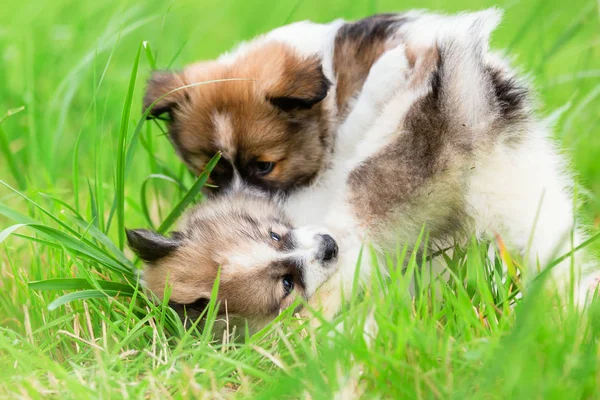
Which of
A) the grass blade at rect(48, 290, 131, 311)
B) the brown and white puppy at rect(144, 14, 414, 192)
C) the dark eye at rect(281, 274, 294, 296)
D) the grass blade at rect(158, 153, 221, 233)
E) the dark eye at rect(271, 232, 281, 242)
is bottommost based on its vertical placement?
the dark eye at rect(281, 274, 294, 296)

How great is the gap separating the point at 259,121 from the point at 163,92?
60 cm

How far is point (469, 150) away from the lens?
2414 mm

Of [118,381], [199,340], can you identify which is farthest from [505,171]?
[118,381]

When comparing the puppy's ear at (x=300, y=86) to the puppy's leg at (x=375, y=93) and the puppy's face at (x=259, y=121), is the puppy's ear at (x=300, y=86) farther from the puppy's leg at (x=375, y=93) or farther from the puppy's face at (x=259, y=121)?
the puppy's leg at (x=375, y=93)

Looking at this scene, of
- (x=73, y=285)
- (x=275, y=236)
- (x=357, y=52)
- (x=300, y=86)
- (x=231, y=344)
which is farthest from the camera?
(x=357, y=52)

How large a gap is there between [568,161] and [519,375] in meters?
1.45

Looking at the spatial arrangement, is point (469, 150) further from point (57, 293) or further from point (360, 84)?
point (57, 293)

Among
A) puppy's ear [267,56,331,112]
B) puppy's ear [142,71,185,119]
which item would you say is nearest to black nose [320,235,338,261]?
puppy's ear [267,56,331,112]

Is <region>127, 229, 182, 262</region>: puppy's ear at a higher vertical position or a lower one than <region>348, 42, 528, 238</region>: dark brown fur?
lower

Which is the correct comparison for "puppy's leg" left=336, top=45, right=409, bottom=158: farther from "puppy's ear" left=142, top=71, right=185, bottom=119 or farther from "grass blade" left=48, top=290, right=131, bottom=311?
"grass blade" left=48, top=290, right=131, bottom=311

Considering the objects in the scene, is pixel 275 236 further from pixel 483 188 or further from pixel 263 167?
pixel 483 188

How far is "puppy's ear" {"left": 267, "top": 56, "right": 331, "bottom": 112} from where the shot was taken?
3.09m

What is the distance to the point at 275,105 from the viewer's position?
321 centimetres

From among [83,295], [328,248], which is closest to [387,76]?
[328,248]
